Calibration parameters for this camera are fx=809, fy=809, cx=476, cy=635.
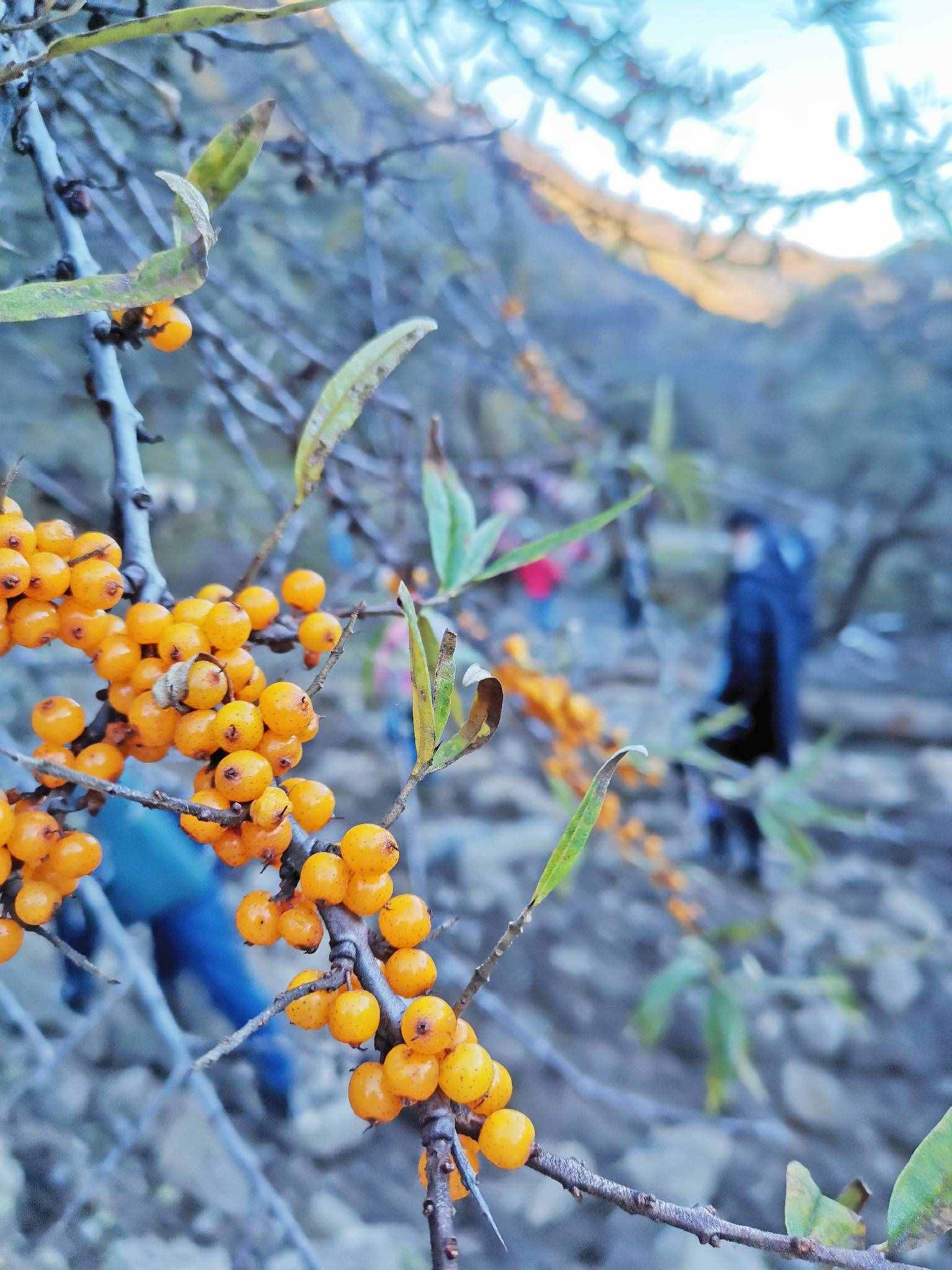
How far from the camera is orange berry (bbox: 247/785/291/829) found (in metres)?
0.32

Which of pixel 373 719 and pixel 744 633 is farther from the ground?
pixel 744 633

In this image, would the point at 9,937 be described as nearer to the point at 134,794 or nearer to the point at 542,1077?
the point at 134,794

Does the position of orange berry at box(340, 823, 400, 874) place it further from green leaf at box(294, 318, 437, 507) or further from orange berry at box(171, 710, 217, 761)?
green leaf at box(294, 318, 437, 507)

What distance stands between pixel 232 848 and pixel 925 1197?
1.00 ft

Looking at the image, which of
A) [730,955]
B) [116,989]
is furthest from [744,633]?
[116,989]

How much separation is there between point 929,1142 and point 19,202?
1093mm

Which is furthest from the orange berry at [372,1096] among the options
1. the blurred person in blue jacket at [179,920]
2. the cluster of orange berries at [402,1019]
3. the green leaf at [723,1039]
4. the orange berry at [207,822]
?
the green leaf at [723,1039]

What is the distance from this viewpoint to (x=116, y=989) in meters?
1.06

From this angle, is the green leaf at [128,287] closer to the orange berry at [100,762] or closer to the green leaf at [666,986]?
the orange berry at [100,762]

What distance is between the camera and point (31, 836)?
343 millimetres

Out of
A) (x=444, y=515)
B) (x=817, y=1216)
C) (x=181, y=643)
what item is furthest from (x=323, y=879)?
(x=444, y=515)

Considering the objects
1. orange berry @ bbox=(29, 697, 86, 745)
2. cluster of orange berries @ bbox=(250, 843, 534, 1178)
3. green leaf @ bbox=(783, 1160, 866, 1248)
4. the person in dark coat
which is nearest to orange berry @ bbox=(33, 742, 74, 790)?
orange berry @ bbox=(29, 697, 86, 745)

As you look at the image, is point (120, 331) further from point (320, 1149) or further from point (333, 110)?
point (333, 110)

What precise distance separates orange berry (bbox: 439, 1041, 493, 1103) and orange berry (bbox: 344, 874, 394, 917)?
0.06m
